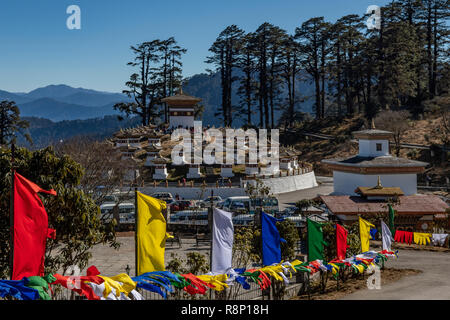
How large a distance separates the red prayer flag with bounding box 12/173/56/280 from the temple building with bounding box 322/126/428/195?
2879cm

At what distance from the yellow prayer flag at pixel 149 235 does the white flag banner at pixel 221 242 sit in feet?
6.28

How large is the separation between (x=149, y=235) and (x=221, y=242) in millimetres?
2727

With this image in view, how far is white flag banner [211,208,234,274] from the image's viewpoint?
14.4 meters

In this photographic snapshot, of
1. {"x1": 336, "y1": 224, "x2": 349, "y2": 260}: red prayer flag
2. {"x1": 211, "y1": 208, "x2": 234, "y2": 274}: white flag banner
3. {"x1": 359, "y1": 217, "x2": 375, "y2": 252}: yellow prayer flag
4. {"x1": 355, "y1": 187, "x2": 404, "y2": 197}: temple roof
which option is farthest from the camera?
{"x1": 355, "y1": 187, "x2": 404, "y2": 197}: temple roof

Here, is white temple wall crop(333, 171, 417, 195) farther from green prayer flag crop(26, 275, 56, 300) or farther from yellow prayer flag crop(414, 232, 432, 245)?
green prayer flag crop(26, 275, 56, 300)

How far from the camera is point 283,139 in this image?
242 ft

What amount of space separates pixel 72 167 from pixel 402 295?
12.3 m

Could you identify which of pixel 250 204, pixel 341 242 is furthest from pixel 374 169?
pixel 341 242

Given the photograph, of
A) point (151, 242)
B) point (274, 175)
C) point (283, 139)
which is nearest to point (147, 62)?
point (283, 139)

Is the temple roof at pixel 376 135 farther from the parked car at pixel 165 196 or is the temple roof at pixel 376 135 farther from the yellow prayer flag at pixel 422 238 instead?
the parked car at pixel 165 196

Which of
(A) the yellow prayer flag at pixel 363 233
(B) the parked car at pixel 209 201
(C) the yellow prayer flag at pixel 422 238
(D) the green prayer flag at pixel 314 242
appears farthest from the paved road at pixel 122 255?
(C) the yellow prayer flag at pixel 422 238

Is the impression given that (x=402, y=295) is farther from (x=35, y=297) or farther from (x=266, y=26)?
(x=266, y=26)

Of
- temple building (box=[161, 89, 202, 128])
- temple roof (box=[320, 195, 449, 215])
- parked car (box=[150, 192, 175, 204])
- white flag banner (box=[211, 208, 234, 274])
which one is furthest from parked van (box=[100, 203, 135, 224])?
temple building (box=[161, 89, 202, 128])

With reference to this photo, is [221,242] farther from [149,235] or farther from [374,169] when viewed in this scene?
[374,169]
